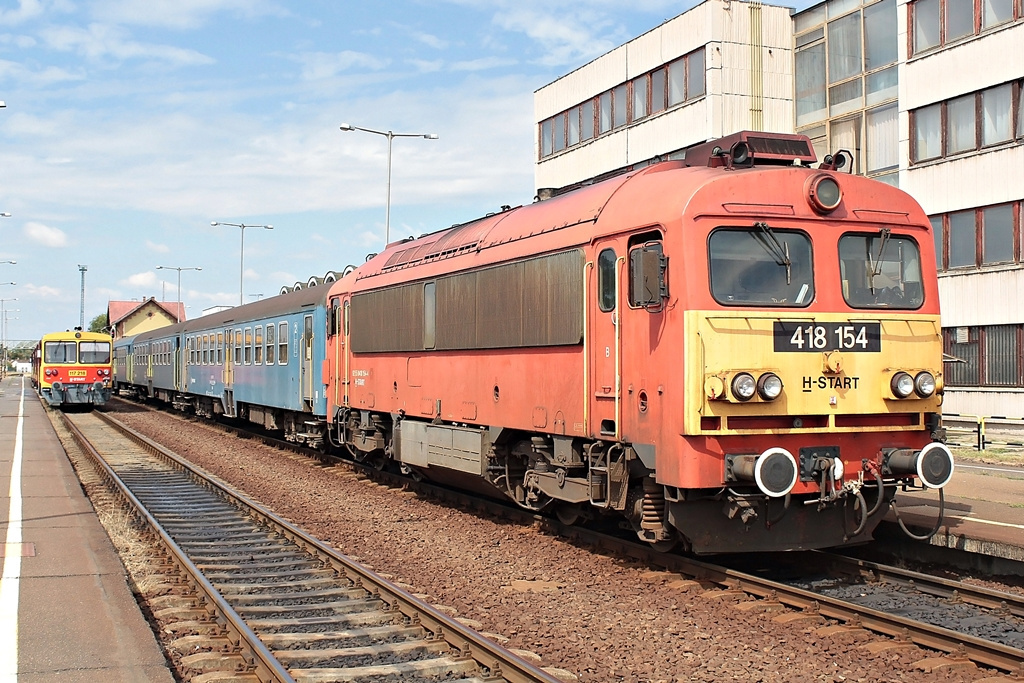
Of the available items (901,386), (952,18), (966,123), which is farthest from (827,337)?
(952,18)

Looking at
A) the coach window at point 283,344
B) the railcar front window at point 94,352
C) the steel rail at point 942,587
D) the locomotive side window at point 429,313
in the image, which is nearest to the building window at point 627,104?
the coach window at point 283,344

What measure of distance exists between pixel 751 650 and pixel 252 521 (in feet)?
24.6

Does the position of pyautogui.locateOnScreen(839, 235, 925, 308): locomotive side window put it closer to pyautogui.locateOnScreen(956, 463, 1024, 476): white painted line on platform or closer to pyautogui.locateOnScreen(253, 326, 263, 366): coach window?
pyautogui.locateOnScreen(956, 463, 1024, 476): white painted line on platform

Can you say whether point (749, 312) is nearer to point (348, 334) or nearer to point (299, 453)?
point (348, 334)

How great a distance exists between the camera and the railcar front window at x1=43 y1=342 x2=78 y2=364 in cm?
3953

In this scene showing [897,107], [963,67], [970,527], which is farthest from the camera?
[897,107]

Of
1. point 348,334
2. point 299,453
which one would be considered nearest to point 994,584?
point 348,334

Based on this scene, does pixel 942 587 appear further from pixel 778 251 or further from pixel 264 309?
pixel 264 309

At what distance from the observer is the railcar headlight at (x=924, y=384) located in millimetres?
8727

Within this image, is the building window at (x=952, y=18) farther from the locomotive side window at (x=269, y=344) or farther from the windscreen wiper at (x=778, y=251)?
the windscreen wiper at (x=778, y=251)

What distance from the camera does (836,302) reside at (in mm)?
8641

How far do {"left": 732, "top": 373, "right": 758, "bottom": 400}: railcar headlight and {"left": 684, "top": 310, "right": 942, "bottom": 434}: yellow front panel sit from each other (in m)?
0.05

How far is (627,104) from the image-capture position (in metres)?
34.2

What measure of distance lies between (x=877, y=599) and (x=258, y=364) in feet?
62.1
